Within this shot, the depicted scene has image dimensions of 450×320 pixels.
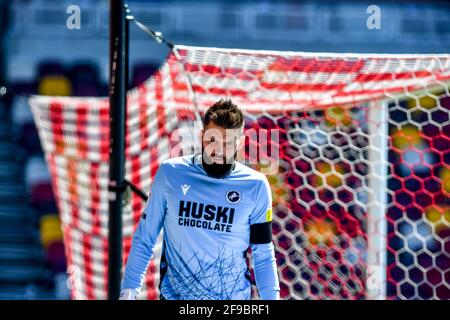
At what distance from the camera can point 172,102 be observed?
2025 mm

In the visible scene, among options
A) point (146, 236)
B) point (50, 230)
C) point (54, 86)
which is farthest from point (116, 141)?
point (54, 86)

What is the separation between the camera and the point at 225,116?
121 cm

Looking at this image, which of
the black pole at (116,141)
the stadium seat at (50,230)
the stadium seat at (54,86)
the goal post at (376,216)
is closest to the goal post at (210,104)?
the goal post at (376,216)

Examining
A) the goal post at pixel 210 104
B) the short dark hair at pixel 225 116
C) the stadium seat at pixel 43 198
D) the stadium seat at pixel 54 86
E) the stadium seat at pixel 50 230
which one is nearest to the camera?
the short dark hair at pixel 225 116

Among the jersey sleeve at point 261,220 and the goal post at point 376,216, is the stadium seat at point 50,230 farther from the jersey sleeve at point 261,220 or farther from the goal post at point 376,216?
the jersey sleeve at point 261,220

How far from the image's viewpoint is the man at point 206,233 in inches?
49.9

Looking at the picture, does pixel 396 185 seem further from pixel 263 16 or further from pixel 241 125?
pixel 241 125

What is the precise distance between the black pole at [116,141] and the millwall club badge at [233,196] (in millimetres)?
257

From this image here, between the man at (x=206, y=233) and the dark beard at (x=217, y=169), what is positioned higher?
the dark beard at (x=217, y=169)

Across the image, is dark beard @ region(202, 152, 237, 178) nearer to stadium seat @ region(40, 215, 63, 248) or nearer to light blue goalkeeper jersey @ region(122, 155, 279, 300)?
light blue goalkeeper jersey @ region(122, 155, 279, 300)

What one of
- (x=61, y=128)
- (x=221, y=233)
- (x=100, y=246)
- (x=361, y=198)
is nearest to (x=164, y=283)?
(x=221, y=233)

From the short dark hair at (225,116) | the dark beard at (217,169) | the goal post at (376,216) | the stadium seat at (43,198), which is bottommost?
the stadium seat at (43,198)

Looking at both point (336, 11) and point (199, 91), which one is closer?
point (199, 91)

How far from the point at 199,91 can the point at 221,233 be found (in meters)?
0.81
